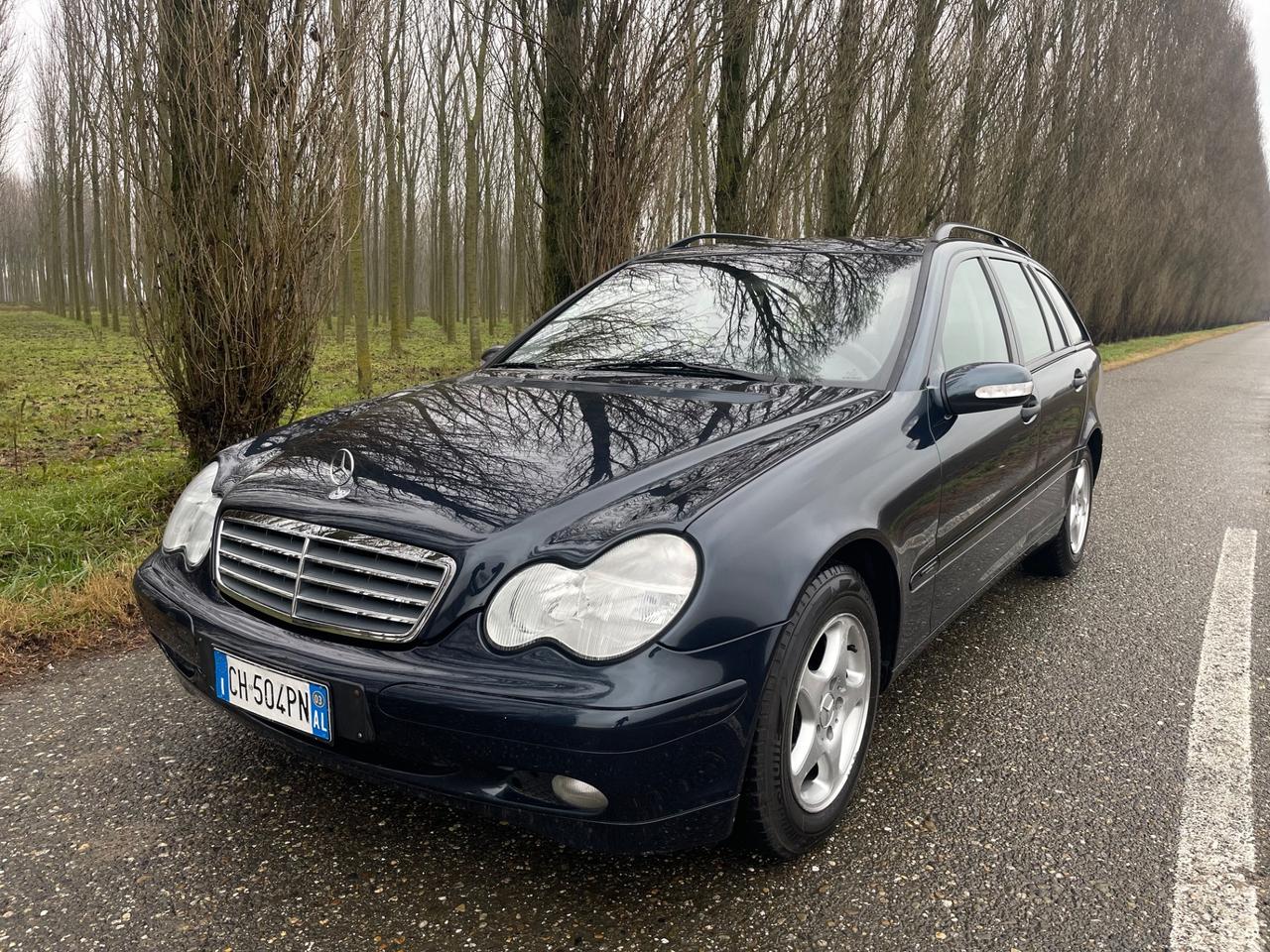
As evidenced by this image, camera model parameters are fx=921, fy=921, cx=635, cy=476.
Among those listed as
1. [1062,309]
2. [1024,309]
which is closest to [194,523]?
[1024,309]

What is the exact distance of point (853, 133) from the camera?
12.2m

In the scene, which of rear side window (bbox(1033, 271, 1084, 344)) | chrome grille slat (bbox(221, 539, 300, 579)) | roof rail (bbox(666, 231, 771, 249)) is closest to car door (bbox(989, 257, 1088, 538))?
rear side window (bbox(1033, 271, 1084, 344))

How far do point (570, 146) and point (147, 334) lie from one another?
3.28 metres

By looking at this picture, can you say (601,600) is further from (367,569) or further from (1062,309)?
(1062,309)

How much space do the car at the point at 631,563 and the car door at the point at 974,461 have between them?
20 millimetres


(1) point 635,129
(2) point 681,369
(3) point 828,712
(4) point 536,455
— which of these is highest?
(1) point 635,129

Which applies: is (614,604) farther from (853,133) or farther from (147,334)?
(853,133)

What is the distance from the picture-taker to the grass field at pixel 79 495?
11.8 ft

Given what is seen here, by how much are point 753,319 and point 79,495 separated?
4013 millimetres

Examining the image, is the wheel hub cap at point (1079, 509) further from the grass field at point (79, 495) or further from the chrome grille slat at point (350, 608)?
the grass field at point (79, 495)

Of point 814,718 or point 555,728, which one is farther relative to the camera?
point 814,718

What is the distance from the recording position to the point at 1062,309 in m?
4.59

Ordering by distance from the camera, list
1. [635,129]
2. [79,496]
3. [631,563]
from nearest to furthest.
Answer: [631,563], [79,496], [635,129]

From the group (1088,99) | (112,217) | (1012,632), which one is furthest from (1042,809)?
(1088,99)
